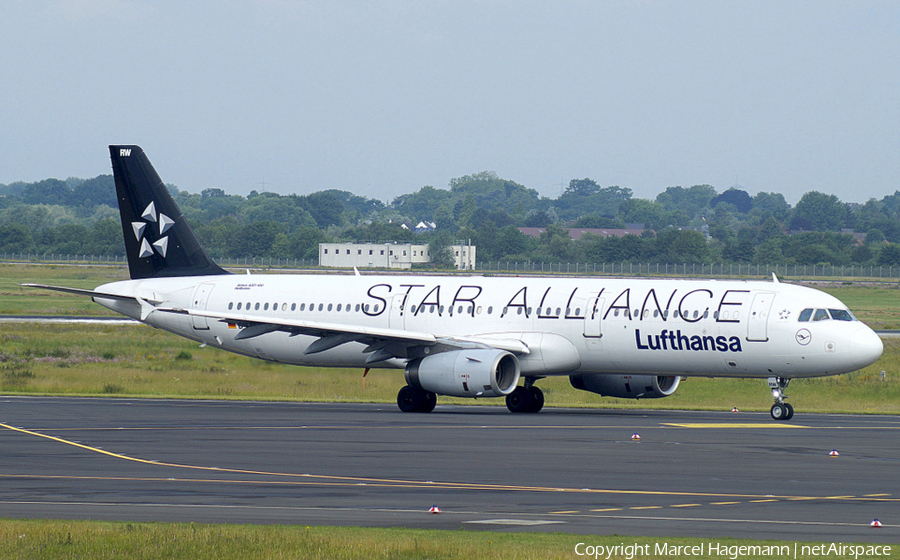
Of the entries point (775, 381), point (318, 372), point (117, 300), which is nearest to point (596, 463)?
point (775, 381)

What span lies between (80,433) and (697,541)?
1966 centimetres

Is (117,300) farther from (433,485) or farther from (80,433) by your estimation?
(433,485)

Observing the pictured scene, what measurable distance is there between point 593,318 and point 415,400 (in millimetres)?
6105

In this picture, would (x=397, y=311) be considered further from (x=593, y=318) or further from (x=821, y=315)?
(x=821, y=315)

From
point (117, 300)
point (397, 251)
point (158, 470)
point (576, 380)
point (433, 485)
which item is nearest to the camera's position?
point (433, 485)

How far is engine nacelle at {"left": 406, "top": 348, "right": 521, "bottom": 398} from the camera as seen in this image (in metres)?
38.3

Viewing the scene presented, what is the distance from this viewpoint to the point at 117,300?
1876 inches

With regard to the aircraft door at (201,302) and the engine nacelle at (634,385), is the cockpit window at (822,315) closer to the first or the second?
the engine nacelle at (634,385)

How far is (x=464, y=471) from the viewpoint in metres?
25.5

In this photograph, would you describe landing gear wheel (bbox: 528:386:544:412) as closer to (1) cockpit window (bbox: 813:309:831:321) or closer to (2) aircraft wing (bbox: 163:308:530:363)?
(2) aircraft wing (bbox: 163:308:530:363)

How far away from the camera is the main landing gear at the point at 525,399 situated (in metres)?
41.7

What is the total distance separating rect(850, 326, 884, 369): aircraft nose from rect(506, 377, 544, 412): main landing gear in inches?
394

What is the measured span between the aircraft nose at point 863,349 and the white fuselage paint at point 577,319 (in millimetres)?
29

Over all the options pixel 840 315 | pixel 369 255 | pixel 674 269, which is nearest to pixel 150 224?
pixel 840 315
